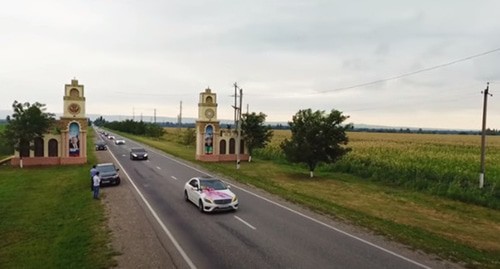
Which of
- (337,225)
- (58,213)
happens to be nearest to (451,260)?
(337,225)

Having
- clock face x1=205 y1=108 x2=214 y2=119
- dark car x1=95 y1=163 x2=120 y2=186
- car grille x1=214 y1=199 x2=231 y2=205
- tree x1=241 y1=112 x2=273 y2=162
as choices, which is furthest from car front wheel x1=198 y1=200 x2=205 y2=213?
clock face x1=205 y1=108 x2=214 y2=119

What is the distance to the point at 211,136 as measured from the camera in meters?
47.4

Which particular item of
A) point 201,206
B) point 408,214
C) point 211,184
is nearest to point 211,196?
point 201,206

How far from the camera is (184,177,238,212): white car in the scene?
18234 millimetres

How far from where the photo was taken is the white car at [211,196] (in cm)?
1823

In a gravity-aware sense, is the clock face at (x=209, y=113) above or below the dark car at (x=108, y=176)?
above

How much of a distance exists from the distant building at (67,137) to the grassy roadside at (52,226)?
10385mm

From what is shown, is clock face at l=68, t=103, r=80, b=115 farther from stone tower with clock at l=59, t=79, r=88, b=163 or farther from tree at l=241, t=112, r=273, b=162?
tree at l=241, t=112, r=273, b=162

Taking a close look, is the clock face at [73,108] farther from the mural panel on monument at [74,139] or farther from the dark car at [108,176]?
the dark car at [108,176]

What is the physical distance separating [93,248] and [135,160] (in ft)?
108

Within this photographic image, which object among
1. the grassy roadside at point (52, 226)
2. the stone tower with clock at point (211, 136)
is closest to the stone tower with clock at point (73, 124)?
the grassy roadside at point (52, 226)

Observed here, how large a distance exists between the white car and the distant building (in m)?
25.0

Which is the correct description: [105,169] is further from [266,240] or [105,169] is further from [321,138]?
[321,138]

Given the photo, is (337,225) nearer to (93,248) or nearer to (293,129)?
(93,248)
